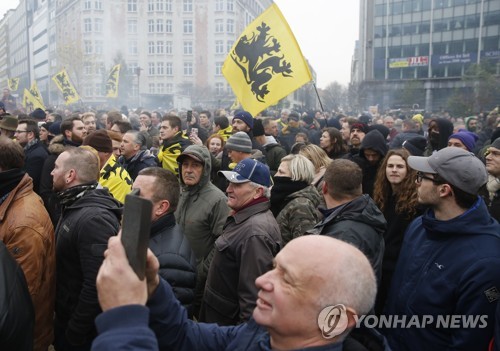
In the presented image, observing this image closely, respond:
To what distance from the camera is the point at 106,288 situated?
1359mm

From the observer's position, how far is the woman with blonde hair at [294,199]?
4.10m

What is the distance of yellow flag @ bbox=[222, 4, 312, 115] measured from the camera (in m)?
7.54

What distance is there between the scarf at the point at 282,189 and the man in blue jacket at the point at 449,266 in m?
1.32

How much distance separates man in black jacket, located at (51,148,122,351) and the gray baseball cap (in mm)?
2199

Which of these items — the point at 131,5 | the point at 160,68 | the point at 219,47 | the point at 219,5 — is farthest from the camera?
the point at 160,68

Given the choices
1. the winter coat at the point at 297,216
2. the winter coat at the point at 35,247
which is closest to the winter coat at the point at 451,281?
the winter coat at the point at 297,216

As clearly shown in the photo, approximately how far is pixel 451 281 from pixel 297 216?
5.03 ft

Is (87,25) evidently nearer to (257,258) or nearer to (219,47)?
(219,47)

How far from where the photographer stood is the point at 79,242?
327cm

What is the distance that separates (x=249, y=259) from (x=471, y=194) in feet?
4.77

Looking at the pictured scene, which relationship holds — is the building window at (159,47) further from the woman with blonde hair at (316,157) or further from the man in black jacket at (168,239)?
the man in black jacket at (168,239)

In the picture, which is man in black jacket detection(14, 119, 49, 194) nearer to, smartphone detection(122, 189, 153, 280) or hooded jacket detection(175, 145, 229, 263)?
hooded jacket detection(175, 145, 229, 263)

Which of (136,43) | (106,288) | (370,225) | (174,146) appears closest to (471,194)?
(370,225)

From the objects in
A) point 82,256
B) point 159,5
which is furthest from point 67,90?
point 159,5
